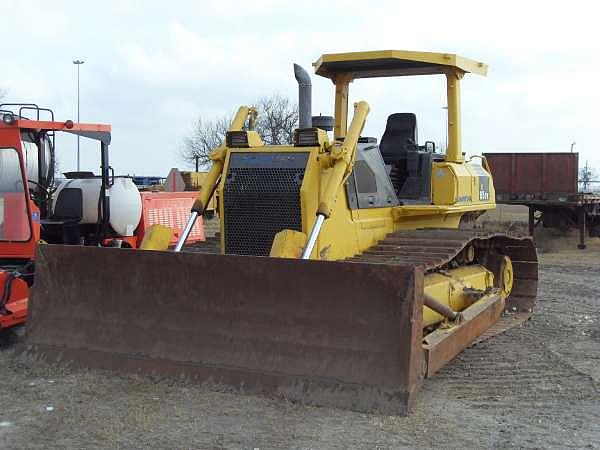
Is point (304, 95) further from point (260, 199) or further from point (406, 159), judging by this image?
point (406, 159)

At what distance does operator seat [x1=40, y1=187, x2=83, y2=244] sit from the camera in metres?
8.03

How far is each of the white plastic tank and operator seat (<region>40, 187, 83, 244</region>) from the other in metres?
0.06

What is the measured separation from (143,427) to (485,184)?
17.5ft

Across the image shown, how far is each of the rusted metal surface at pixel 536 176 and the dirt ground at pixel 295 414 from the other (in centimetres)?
1406

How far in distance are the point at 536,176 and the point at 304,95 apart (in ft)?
48.5

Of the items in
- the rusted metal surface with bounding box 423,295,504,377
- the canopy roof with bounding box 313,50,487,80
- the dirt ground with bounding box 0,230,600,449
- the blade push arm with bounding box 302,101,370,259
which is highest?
Result: the canopy roof with bounding box 313,50,487,80

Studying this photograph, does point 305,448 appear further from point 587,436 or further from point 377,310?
point 587,436

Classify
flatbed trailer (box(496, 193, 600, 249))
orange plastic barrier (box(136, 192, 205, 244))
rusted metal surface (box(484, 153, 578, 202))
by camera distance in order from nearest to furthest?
orange plastic barrier (box(136, 192, 205, 244))
flatbed trailer (box(496, 193, 600, 249))
rusted metal surface (box(484, 153, 578, 202))

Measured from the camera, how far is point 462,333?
239 inches

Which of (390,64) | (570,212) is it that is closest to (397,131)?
(390,64)

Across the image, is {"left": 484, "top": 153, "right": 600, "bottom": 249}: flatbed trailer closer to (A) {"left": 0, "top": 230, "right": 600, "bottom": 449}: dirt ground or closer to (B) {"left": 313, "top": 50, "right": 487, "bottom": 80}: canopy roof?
(B) {"left": 313, "top": 50, "right": 487, "bottom": 80}: canopy roof

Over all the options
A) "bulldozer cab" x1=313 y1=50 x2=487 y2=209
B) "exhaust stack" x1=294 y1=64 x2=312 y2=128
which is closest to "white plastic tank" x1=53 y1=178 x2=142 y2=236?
"bulldozer cab" x1=313 y1=50 x2=487 y2=209

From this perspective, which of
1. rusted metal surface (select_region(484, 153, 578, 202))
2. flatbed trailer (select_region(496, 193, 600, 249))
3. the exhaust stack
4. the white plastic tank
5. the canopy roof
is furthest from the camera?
rusted metal surface (select_region(484, 153, 578, 202))

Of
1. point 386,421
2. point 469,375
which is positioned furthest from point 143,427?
point 469,375
